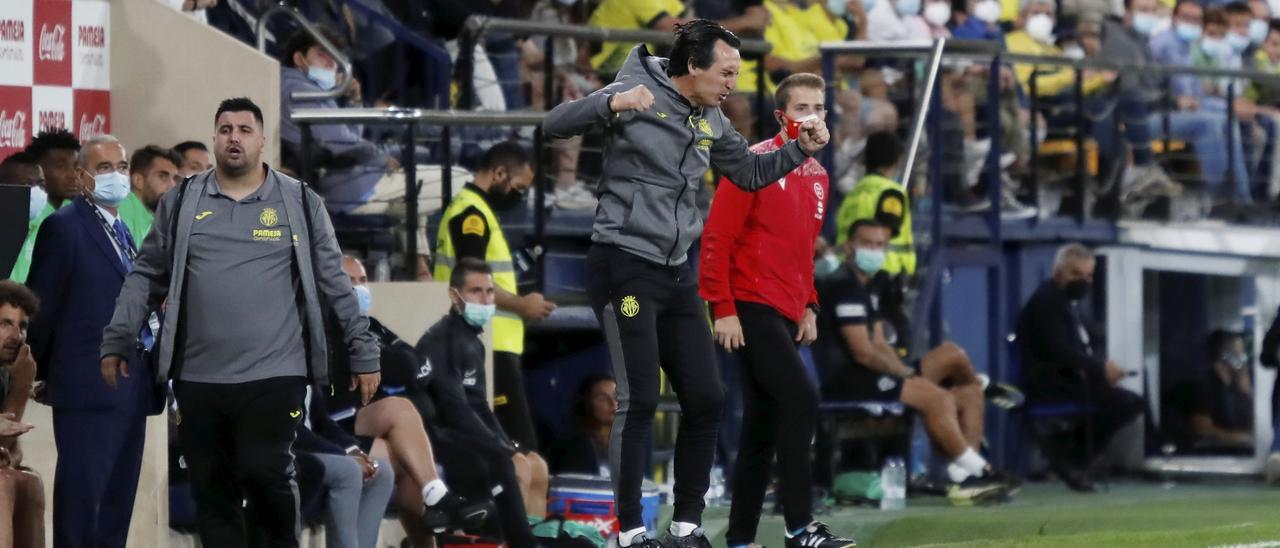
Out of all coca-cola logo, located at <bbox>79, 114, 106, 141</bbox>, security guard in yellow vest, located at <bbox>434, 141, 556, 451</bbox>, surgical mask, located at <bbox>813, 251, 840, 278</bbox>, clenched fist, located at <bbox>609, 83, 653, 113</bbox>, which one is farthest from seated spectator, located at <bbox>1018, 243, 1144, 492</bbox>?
clenched fist, located at <bbox>609, 83, 653, 113</bbox>

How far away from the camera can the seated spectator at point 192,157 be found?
9625mm

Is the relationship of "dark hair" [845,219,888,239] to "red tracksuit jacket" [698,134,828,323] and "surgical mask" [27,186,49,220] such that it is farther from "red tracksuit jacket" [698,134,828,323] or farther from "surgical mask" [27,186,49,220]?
"surgical mask" [27,186,49,220]

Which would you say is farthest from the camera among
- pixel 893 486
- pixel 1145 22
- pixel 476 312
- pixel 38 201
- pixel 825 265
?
pixel 1145 22

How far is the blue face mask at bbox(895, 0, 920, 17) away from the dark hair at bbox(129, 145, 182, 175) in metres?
8.10

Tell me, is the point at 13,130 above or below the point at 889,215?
above

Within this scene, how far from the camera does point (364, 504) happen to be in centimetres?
957

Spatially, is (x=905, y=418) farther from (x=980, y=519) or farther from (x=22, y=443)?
(x=22, y=443)

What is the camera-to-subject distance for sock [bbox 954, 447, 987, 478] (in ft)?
42.8

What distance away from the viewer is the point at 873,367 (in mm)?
12781

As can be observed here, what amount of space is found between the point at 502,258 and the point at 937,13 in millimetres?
6460

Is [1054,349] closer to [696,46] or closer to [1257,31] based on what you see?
[1257,31]

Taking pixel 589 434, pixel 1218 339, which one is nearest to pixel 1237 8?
pixel 1218 339

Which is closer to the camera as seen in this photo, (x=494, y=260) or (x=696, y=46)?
(x=696, y=46)

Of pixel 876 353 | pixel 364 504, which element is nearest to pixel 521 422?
pixel 364 504
